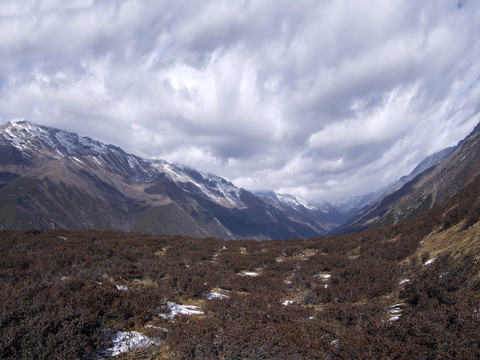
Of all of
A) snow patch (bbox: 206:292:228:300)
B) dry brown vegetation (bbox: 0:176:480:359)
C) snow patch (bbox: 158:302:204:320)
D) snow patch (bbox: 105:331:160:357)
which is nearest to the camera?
dry brown vegetation (bbox: 0:176:480:359)

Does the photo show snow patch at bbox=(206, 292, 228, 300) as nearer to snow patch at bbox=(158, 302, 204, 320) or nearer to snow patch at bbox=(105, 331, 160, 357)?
snow patch at bbox=(158, 302, 204, 320)

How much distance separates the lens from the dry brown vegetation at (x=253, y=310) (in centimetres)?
518

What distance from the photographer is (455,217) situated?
1523 cm

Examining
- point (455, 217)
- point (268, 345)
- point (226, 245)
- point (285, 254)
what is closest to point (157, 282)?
point (268, 345)

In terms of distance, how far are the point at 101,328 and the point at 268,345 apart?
415 cm

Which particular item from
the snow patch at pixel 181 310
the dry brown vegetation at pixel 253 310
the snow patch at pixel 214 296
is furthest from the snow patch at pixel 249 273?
the snow patch at pixel 181 310

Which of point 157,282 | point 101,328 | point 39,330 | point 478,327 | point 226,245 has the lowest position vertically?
point 478,327

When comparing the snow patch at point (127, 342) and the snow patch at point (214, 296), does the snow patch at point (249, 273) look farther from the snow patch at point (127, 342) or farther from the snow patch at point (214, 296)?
the snow patch at point (127, 342)

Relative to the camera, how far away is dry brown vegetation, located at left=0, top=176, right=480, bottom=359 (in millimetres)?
5176

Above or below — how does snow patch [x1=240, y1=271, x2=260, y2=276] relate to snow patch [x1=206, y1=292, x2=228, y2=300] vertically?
above

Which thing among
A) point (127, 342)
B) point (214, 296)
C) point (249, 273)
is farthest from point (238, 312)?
point (249, 273)

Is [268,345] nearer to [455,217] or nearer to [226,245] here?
[455,217]

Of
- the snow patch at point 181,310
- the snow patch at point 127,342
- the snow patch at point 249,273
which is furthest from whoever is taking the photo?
the snow patch at point 249,273

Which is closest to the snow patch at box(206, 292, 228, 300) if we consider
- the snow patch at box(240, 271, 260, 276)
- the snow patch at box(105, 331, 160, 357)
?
the snow patch at box(240, 271, 260, 276)
